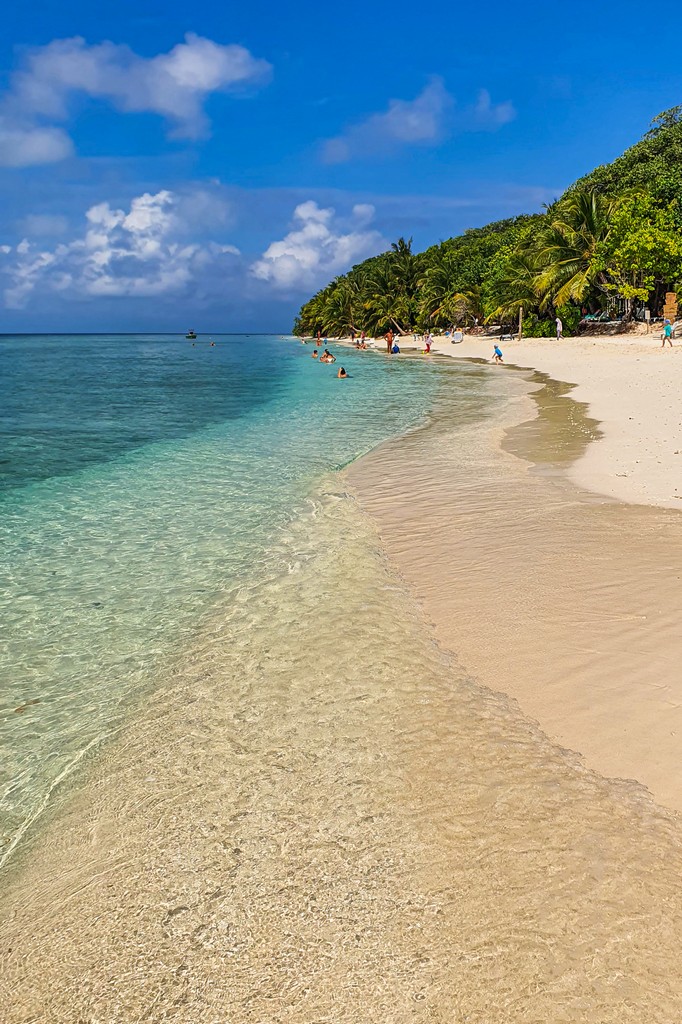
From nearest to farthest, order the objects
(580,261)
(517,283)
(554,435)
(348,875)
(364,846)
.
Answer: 1. (348,875)
2. (364,846)
3. (554,435)
4. (580,261)
5. (517,283)

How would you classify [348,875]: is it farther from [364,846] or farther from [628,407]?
[628,407]

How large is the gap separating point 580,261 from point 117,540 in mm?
47975

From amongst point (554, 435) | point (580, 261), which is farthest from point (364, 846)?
point (580, 261)

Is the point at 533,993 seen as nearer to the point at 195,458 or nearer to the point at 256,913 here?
A: the point at 256,913

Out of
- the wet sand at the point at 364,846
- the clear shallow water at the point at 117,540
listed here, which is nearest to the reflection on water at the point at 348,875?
the wet sand at the point at 364,846

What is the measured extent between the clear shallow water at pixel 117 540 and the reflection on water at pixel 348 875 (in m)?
0.70

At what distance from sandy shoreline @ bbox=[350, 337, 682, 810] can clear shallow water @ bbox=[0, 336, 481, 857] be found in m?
2.25

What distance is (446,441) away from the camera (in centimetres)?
1598

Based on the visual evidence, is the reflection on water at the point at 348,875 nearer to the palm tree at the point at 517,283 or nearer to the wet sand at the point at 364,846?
the wet sand at the point at 364,846

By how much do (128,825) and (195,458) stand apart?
12.8 m

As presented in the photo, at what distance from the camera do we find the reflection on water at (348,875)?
99.3 inches

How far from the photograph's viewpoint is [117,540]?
9.16 meters

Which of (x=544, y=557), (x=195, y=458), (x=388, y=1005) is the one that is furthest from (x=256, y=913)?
(x=195, y=458)

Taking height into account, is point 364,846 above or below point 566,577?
below
